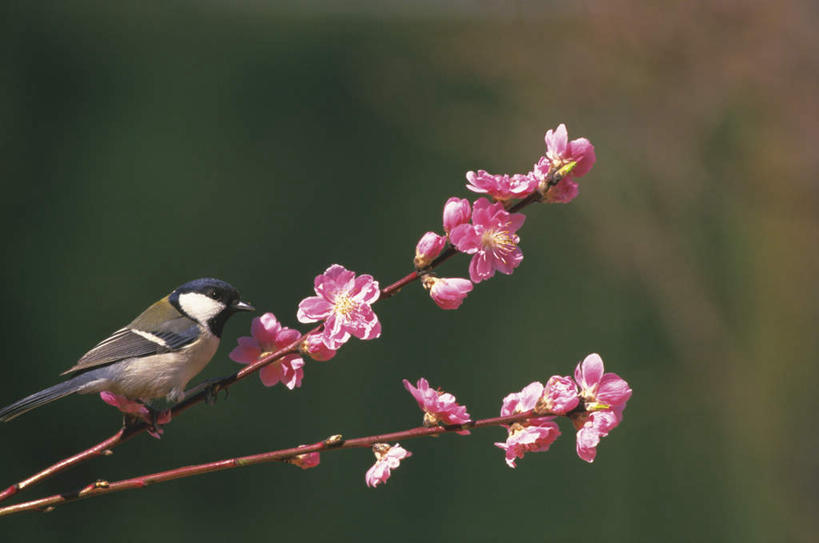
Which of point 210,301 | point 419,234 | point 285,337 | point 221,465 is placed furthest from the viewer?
point 419,234

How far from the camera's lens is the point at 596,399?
101cm

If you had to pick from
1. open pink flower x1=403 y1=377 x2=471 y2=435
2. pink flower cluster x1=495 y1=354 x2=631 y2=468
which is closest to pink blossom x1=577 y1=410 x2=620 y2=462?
pink flower cluster x1=495 y1=354 x2=631 y2=468

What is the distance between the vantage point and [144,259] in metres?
3.00

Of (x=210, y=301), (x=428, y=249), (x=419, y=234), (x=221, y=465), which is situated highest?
(x=419, y=234)

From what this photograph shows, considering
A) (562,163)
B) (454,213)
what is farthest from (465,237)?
(562,163)

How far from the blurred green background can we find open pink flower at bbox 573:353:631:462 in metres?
2.13

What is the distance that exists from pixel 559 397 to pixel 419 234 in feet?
9.03

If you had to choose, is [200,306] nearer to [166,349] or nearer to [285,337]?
[166,349]

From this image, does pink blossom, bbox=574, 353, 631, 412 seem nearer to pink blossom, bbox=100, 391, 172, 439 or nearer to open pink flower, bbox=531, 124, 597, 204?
open pink flower, bbox=531, 124, 597, 204

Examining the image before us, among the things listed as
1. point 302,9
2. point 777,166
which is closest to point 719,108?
point 777,166

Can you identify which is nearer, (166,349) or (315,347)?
(315,347)

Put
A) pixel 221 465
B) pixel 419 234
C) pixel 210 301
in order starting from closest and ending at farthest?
1. pixel 221 465
2. pixel 210 301
3. pixel 419 234

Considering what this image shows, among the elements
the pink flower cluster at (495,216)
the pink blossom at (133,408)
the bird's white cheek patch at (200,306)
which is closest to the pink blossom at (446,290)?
the pink flower cluster at (495,216)

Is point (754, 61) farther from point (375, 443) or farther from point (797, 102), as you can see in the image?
point (375, 443)
